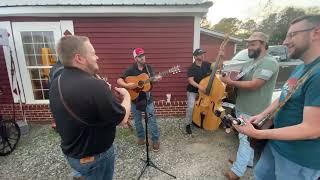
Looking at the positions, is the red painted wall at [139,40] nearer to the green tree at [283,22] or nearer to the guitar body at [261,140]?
the guitar body at [261,140]

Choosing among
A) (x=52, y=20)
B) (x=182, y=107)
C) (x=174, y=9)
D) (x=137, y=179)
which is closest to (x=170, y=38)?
(x=174, y=9)

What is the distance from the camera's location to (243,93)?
3.24 metres

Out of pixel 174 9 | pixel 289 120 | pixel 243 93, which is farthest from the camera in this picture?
pixel 174 9

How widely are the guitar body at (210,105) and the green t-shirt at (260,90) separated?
729 mm

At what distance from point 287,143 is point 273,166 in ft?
1.12

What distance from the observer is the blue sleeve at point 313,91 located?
5.15 feet

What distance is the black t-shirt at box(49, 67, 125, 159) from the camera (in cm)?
180

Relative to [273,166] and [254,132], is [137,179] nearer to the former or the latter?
[273,166]

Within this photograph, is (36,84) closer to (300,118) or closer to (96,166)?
(96,166)

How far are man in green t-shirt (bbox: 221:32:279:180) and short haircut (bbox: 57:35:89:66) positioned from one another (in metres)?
2.06

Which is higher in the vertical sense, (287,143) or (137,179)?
(287,143)

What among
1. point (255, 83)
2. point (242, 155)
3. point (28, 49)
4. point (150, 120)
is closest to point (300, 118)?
point (255, 83)

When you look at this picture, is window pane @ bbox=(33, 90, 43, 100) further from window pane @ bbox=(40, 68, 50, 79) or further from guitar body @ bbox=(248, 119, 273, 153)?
guitar body @ bbox=(248, 119, 273, 153)

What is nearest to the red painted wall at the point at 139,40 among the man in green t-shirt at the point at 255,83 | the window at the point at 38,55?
the window at the point at 38,55
